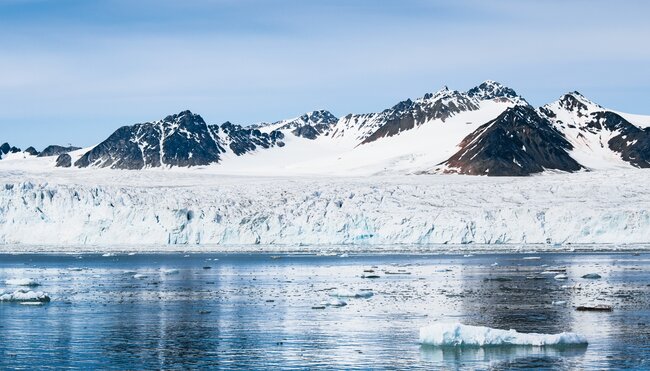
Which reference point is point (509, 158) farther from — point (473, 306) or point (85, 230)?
point (473, 306)

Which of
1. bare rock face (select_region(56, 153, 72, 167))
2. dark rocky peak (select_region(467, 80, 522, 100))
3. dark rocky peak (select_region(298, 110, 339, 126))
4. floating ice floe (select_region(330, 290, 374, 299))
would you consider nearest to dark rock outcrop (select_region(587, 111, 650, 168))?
dark rocky peak (select_region(467, 80, 522, 100))

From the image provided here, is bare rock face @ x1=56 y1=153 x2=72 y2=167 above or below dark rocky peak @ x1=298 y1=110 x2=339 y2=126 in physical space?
below

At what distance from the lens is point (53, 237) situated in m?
60.4

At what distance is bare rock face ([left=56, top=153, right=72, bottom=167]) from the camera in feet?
492

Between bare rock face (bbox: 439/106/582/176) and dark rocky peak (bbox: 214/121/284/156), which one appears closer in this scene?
bare rock face (bbox: 439/106/582/176)

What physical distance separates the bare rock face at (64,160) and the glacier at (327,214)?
90685 mm

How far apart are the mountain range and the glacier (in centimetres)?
4546

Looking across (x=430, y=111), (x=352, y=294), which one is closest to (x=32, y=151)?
(x=430, y=111)

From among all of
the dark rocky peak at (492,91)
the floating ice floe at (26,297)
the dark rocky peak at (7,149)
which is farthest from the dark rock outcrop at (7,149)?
the floating ice floe at (26,297)

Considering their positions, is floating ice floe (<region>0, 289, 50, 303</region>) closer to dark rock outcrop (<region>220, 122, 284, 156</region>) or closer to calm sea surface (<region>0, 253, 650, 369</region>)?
calm sea surface (<region>0, 253, 650, 369</region>)

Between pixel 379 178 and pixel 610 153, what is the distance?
194 ft

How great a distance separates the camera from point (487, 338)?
59.7 ft

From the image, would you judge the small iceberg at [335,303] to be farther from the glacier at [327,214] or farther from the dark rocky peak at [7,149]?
the dark rocky peak at [7,149]

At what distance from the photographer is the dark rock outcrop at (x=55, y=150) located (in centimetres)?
16800
